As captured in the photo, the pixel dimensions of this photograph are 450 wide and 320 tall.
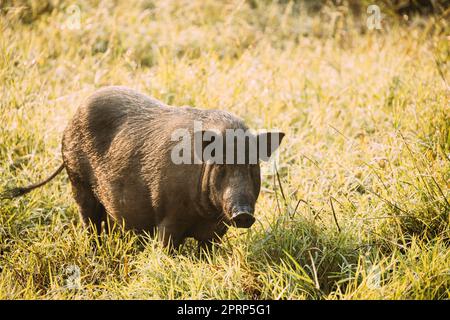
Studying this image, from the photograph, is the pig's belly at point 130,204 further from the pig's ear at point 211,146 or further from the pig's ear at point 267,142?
the pig's ear at point 267,142

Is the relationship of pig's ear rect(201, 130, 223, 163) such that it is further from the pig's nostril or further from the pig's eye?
the pig's nostril

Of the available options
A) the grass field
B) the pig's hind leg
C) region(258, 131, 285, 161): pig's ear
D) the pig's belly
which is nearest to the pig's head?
region(258, 131, 285, 161): pig's ear

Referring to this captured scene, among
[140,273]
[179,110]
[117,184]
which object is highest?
[179,110]

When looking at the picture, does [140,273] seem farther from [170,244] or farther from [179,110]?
[179,110]

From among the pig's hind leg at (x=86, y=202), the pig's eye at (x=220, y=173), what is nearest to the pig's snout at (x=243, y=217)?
the pig's eye at (x=220, y=173)

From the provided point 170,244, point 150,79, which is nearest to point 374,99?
point 150,79

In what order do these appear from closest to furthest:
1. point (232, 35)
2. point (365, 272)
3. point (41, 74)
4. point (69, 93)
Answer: point (365, 272) < point (69, 93) < point (41, 74) < point (232, 35)

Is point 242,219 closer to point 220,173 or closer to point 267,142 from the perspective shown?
point 220,173

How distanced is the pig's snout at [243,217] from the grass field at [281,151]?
0.95 ft

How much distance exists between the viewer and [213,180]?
11.8 ft

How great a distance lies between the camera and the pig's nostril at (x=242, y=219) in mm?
3369

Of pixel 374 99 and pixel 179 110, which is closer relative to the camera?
pixel 179 110

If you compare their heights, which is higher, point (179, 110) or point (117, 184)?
point (179, 110)
